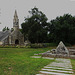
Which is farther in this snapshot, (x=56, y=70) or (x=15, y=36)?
(x=15, y=36)

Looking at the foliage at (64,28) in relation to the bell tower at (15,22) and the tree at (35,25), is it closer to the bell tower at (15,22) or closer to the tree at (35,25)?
the tree at (35,25)

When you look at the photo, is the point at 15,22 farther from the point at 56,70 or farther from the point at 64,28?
the point at 56,70


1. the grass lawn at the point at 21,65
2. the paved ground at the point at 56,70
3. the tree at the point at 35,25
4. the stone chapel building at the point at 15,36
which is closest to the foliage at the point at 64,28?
the tree at the point at 35,25

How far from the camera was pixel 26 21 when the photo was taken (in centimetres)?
3738

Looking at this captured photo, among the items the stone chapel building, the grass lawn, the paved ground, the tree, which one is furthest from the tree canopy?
the paved ground

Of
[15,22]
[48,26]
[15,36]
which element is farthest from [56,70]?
[15,22]

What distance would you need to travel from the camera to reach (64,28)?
34000 mm

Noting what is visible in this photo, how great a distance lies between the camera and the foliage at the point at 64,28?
110 ft

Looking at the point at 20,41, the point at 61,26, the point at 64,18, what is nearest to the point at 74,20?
the point at 64,18

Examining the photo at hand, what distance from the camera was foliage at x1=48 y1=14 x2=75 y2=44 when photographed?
33.6 meters

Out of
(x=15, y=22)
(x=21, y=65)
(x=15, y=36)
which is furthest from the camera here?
(x=15, y=22)

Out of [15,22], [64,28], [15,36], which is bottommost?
[15,36]

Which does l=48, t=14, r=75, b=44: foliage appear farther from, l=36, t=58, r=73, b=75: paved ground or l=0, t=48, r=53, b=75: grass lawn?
l=36, t=58, r=73, b=75: paved ground

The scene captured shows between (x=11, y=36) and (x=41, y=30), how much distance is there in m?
13.7
